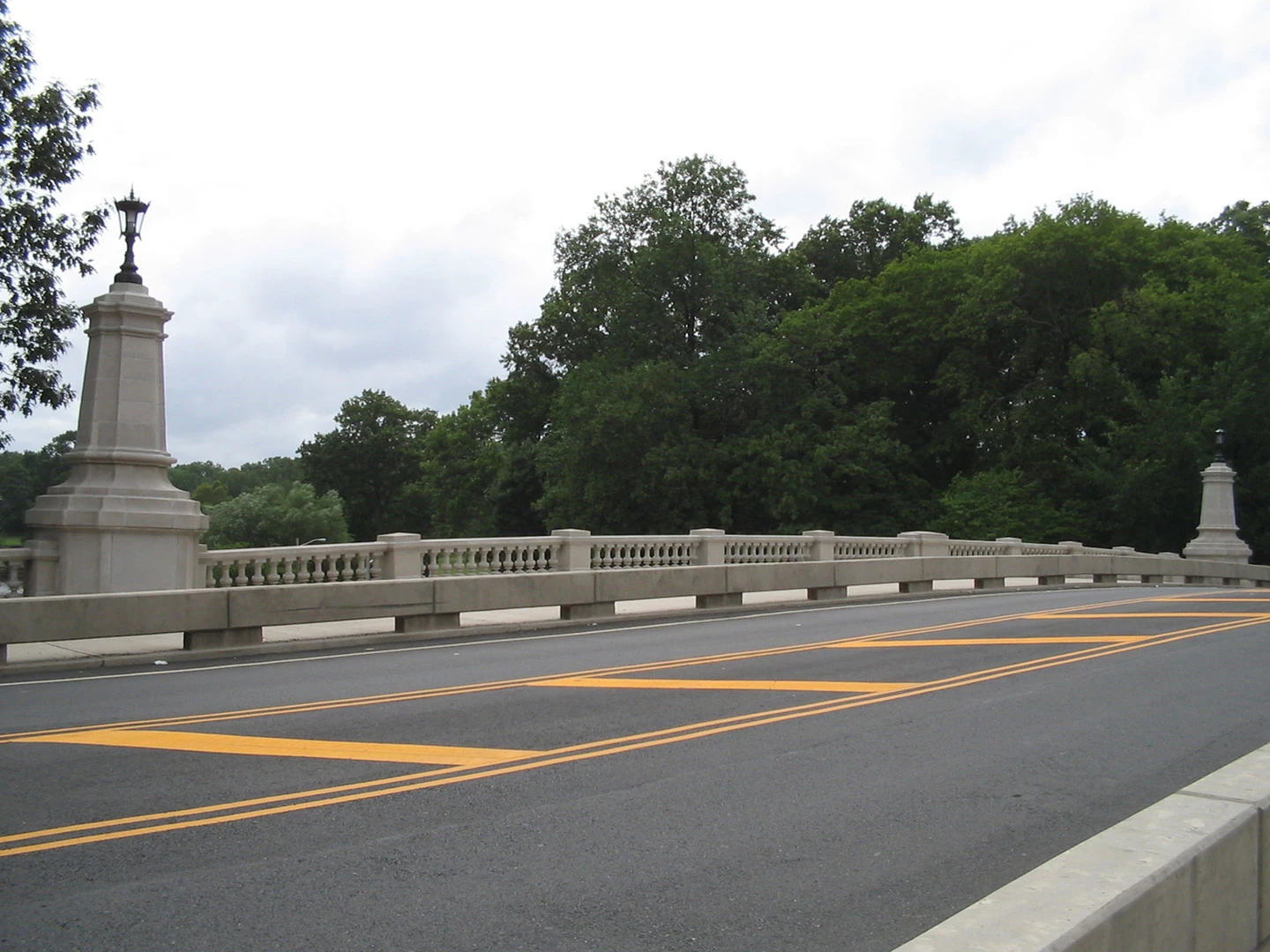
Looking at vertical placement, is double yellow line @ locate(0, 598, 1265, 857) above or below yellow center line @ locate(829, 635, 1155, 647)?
below

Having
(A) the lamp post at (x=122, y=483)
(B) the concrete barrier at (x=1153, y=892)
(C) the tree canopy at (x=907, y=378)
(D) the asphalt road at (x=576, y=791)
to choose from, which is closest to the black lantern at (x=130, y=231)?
(A) the lamp post at (x=122, y=483)

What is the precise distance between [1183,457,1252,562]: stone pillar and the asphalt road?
90.3 feet

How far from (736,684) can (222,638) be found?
21.8 ft

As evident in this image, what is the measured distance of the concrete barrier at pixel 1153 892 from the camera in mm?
3371

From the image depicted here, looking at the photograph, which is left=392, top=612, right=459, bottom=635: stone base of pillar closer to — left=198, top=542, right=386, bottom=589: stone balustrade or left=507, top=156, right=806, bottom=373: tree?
left=198, top=542, right=386, bottom=589: stone balustrade

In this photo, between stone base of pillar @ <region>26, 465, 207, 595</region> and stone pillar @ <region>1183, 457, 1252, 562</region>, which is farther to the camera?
stone pillar @ <region>1183, 457, 1252, 562</region>

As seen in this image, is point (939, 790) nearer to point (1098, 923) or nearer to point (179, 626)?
point (1098, 923)

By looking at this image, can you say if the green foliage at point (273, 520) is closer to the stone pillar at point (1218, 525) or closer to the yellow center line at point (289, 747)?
the stone pillar at point (1218, 525)

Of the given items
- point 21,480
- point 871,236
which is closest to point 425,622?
point 21,480

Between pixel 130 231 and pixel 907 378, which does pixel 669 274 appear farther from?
pixel 130 231

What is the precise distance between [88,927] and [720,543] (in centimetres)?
1836

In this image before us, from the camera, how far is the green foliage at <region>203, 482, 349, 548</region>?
83.8 m

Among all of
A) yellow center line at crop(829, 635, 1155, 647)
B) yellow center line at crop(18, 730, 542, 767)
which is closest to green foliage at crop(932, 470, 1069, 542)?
yellow center line at crop(829, 635, 1155, 647)

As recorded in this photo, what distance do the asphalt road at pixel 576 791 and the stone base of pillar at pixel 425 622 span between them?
10.2 ft
